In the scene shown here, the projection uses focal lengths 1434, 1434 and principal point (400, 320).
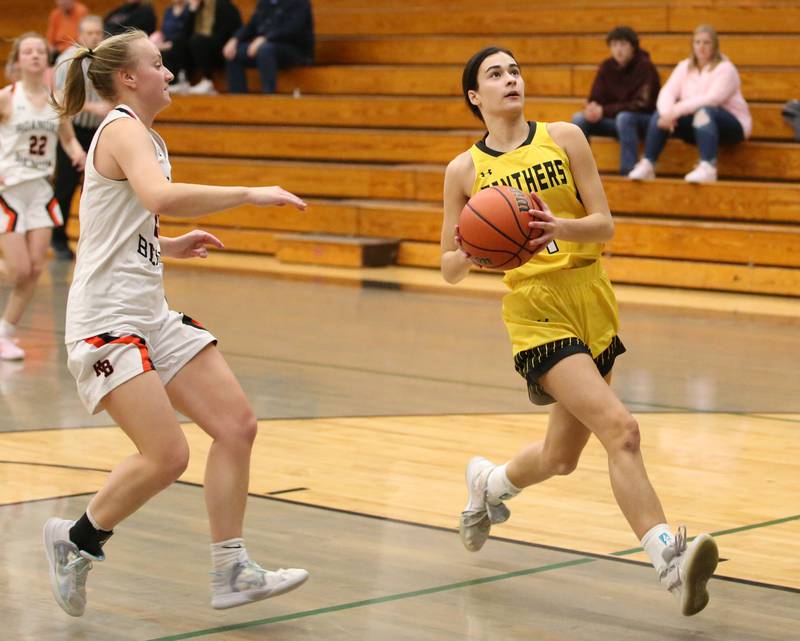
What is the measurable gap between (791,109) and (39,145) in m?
5.75

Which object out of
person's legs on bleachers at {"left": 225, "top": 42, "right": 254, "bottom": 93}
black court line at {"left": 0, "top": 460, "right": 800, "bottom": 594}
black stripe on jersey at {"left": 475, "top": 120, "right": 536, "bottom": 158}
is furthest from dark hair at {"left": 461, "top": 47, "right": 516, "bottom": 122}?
person's legs on bleachers at {"left": 225, "top": 42, "right": 254, "bottom": 93}

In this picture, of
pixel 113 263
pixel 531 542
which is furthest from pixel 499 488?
pixel 113 263

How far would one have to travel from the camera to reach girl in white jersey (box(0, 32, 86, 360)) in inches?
315

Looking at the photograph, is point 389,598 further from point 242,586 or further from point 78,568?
point 78,568

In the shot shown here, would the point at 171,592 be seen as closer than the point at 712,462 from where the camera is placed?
Yes

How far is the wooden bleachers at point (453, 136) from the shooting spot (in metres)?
10.9

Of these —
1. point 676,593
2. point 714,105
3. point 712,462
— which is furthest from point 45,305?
point 676,593

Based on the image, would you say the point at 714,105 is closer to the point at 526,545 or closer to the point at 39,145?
the point at 39,145

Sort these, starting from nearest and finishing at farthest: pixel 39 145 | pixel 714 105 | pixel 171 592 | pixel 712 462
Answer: pixel 171 592 < pixel 712 462 < pixel 39 145 < pixel 714 105

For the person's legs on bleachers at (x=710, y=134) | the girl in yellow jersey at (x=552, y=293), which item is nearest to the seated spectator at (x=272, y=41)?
the person's legs on bleachers at (x=710, y=134)

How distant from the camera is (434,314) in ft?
32.7

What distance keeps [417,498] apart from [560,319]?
1.24 m

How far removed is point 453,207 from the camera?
14.0 feet

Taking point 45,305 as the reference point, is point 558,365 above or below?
above
